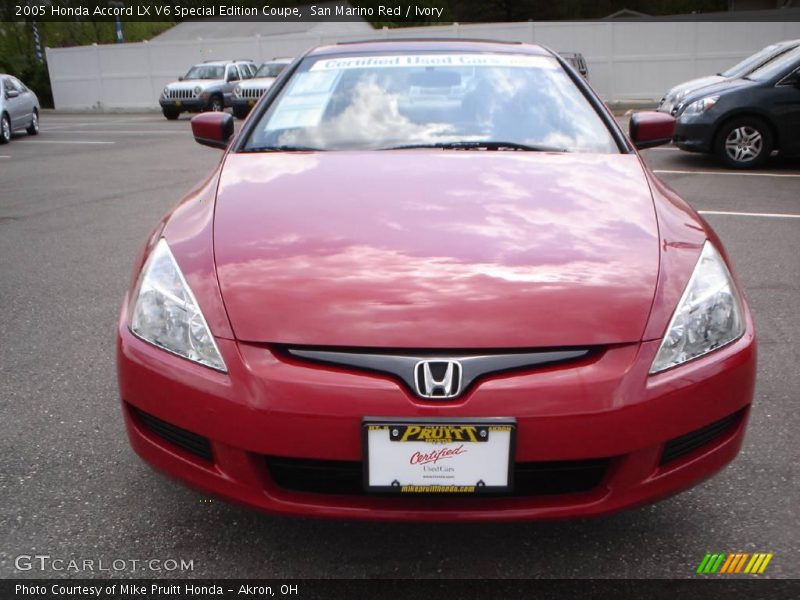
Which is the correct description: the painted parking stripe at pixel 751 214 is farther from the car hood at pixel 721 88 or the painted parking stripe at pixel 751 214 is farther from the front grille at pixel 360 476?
the front grille at pixel 360 476

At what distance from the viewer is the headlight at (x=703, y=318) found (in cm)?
186

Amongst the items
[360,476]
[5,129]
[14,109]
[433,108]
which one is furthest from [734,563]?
[14,109]

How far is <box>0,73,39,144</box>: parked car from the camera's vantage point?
15102 mm

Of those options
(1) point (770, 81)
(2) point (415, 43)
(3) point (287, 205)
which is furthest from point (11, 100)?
(3) point (287, 205)

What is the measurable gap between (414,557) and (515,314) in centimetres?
74

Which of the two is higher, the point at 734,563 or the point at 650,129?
the point at 650,129

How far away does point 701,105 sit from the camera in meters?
9.16

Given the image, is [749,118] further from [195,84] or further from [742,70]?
[195,84]

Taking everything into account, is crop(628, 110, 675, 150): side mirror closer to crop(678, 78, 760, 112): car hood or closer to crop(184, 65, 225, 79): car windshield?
crop(678, 78, 760, 112): car hood


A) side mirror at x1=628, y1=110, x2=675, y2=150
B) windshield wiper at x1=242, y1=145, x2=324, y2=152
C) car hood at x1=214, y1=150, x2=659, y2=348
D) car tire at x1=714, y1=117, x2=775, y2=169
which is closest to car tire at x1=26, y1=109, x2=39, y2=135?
car tire at x1=714, y1=117, x2=775, y2=169

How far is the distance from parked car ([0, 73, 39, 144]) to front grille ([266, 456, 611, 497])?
15246 millimetres

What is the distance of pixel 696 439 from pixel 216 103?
2147cm

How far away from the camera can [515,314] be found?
1.83m

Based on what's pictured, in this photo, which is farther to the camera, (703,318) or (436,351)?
(703,318)
